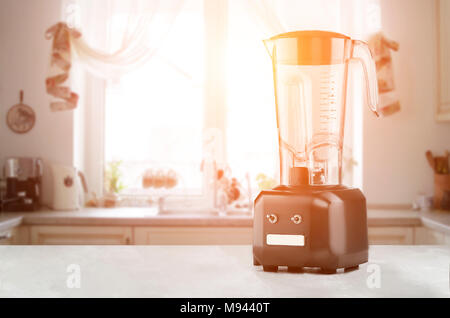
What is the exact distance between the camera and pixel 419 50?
303cm

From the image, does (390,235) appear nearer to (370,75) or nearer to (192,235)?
(192,235)

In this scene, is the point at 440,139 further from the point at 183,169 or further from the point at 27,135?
the point at 27,135

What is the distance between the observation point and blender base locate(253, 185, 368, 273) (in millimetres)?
996

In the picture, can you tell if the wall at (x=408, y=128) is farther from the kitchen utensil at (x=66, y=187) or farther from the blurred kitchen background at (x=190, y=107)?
the kitchen utensil at (x=66, y=187)

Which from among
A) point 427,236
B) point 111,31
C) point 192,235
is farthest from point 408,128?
point 111,31

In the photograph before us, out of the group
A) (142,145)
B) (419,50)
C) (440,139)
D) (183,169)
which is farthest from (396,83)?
(142,145)

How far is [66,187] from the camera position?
2883 mm

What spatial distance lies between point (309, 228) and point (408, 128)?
→ 89.9 inches

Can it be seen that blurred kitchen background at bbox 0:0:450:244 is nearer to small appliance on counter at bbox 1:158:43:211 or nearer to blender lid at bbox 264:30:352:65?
small appliance on counter at bbox 1:158:43:211

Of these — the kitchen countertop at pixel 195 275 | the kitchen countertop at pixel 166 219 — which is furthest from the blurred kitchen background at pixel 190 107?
the kitchen countertop at pixel 195 275

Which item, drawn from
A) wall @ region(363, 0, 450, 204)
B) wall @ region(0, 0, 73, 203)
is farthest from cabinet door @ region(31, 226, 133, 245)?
wall @ region(363, 0, 450, 204)

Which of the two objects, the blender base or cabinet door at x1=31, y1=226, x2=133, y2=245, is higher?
the blender base

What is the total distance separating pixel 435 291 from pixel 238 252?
21.2 inches

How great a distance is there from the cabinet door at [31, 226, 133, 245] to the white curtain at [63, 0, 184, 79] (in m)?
1.02
